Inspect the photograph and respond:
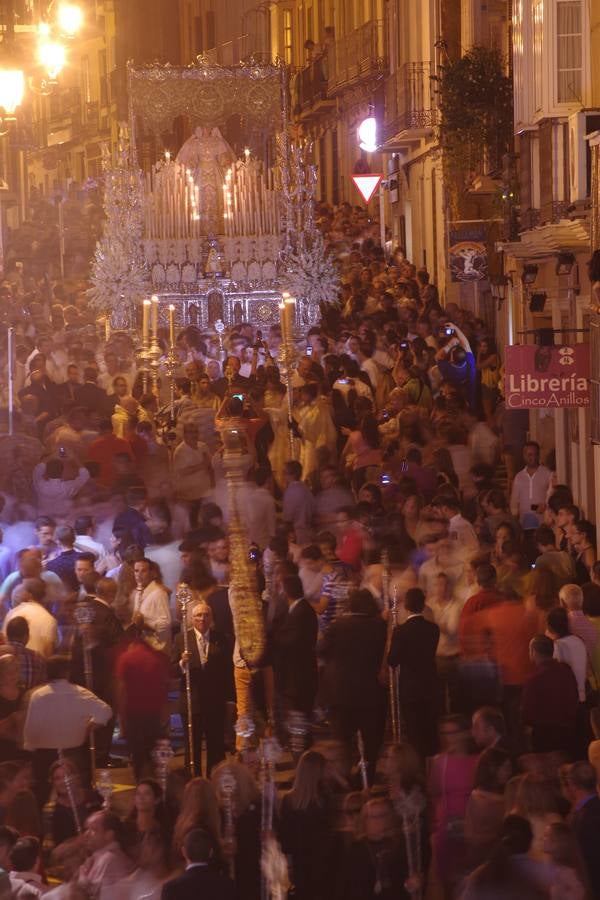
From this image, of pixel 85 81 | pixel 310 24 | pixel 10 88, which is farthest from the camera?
pixel 85 81

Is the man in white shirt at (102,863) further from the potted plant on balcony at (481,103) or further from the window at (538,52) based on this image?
the potted plant on balcony at (481,103)

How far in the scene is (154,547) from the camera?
1353 cm

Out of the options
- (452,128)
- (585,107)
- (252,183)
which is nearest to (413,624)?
(585,107)

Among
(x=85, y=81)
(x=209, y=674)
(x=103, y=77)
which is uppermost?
A: (x=85, y=81)

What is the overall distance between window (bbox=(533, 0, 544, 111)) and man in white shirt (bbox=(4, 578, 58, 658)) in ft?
30.7

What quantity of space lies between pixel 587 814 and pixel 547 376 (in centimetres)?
858

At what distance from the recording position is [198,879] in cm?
803

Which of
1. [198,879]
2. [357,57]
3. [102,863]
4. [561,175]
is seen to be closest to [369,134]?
[357,57]

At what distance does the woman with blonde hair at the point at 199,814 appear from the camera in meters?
8.50

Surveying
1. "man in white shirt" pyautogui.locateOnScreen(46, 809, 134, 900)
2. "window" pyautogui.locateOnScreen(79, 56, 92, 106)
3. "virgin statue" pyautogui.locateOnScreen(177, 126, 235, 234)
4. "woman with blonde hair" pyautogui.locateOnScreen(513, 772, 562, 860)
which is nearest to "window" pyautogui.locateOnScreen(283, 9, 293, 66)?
"virgin statue" pyautogui.locateOnScreen(177, 126, 235, 234)

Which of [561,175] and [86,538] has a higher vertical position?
[561,175]

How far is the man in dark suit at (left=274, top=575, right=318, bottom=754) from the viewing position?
11492 millimetres

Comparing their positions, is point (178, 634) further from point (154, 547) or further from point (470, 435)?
point (470, 435)

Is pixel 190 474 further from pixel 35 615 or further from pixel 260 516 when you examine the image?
pixel 35 615
